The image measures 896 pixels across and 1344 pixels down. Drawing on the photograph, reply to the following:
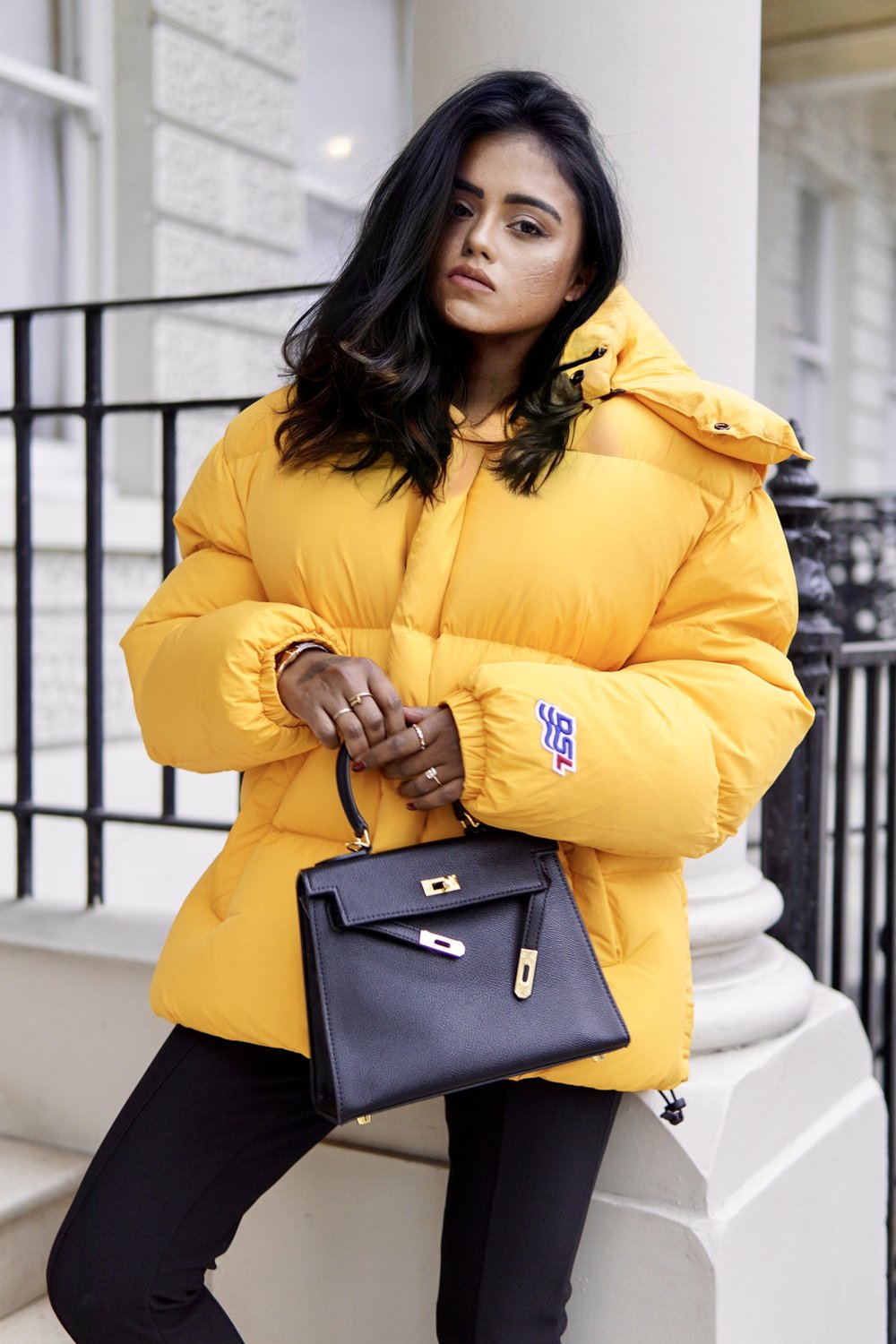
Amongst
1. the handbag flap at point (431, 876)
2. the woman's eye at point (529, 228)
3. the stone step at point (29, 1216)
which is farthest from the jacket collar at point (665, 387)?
the stone step at point (29, 1216)

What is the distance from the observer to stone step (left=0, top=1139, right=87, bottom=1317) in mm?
2250

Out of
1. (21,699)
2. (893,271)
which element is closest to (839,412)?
(893,271)

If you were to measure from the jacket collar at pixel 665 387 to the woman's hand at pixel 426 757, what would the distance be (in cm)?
50

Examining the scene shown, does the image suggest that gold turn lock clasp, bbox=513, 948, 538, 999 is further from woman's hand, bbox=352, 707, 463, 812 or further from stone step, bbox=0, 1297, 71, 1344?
stone step, bbox=0, 1297, 71, 1344

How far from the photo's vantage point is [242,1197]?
5.32 ft

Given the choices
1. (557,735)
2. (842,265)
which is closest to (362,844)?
(557,735)

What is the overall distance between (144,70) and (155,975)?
4452mm

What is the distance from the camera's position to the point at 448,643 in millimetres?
1572

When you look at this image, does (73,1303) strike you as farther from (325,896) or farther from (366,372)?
(366,372)

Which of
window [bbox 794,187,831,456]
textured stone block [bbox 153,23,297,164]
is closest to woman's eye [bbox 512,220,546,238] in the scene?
textured stone block [bbox 153,23,297,164]

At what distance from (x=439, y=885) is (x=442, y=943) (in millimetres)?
67

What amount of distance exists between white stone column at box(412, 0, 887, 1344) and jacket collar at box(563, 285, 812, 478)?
16.7 inches

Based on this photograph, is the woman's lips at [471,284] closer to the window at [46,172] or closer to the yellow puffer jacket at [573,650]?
the yellow puffer jacket at [573,650]

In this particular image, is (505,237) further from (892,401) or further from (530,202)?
(892,401)
